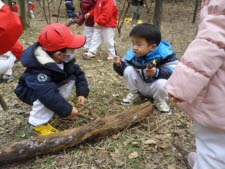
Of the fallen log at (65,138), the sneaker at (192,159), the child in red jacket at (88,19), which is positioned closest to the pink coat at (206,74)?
the sneaker at (192,159)

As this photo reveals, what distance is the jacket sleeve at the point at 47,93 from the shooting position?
2537 millimetres

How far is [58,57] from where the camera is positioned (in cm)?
275

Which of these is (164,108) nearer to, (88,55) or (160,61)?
(160,61)

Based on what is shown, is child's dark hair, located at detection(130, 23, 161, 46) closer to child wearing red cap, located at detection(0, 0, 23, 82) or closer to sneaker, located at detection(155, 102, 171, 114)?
sneaker, located at detection(155, 102, 171, 114)

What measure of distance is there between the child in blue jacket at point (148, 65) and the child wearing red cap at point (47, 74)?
609mm

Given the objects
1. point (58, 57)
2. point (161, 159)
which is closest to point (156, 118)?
point (161, 159)

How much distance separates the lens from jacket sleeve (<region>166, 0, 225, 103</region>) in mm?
1609

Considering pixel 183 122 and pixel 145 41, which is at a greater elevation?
pixel 145 41

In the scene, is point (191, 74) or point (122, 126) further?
point (122, 126)

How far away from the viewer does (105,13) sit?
5402 millimetres

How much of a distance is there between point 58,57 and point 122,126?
0.87 meters

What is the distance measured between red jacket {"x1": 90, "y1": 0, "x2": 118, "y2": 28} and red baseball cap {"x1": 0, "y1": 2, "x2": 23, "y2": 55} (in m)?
2.98

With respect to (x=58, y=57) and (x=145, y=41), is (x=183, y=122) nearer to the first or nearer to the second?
(x=145, y=41)

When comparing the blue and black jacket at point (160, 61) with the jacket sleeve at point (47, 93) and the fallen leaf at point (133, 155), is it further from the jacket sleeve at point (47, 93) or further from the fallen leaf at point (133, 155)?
the jacket sleeve at point (47, 93)
